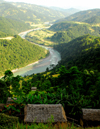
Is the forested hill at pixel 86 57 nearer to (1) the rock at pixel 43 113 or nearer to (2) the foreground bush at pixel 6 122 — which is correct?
(1) the rock at pixel 43 113

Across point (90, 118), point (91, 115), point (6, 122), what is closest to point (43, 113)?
point (6, 122)

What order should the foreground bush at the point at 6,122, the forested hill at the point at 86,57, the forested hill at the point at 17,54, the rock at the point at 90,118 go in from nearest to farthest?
the foreground bush at the point at 6,122 → the rock at the point at 90,118 → the forested hill at the point at 86,57 → the forested hill at the point at 17,54

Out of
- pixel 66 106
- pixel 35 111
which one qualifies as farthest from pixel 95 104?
Result: pixel 35 111

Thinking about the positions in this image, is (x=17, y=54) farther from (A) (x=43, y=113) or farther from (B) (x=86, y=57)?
(A) (x=43, y=113)

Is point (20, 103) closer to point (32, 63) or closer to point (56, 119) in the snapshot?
point (56, 119)

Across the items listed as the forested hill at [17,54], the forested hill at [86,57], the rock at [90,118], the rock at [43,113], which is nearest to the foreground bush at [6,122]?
the rock at [43,113]

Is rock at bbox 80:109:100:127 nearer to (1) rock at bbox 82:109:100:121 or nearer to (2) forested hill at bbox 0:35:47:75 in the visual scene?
(1) rock at bbox 82:109:100:121
